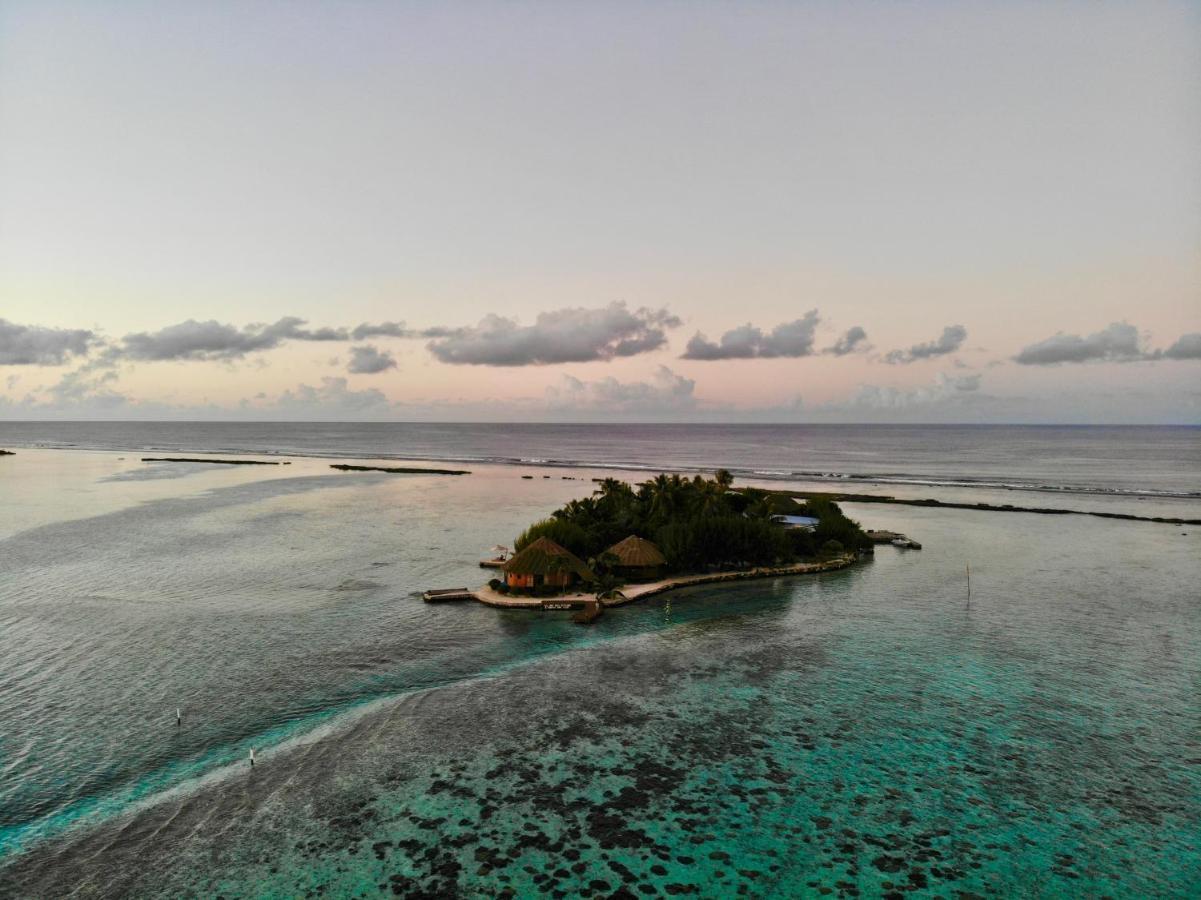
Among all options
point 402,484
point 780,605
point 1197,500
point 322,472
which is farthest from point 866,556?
point 322,472

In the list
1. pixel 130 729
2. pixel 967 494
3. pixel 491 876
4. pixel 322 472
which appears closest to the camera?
pixel 491 876

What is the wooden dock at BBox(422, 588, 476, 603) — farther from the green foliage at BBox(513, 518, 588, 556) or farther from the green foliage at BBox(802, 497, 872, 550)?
→ the green foliage at BBox(802, 497, 872, 550)

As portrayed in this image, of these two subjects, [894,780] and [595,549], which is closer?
[894,780]

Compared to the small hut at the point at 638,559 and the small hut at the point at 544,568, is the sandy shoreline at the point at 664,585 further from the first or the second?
the small hut at the point at 544,568

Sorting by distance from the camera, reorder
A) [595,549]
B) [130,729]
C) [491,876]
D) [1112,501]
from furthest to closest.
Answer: [1112,501] → [595,549] → [130,729] → [491,876]

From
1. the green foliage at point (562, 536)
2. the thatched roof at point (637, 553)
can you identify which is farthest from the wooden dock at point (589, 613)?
the green foliage at point (562, 536)

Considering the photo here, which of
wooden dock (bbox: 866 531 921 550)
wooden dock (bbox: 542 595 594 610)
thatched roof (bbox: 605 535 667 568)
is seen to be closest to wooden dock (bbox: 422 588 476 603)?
wooden dock (bbox: 542 595 594 610)

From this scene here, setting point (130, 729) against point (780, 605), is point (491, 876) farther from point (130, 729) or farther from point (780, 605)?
point (780, 605)
